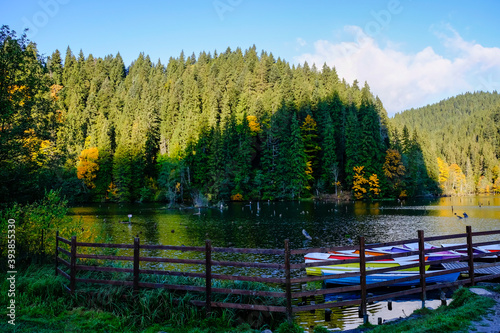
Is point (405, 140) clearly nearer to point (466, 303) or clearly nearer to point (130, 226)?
point (130, 226)

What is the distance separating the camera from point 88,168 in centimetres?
8294

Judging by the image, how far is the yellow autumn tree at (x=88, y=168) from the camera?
270 ft

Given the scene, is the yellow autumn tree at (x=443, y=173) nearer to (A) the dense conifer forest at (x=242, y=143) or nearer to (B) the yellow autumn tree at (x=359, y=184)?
(A) the dense conifer forest at (x=242, y=143)

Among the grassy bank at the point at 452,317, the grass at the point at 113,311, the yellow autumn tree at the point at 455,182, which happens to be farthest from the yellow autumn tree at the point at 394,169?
the grass at the point at 113,311

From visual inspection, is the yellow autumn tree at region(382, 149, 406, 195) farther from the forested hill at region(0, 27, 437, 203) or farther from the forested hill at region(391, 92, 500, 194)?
the forested hill at region(391, 92, 500, 194)

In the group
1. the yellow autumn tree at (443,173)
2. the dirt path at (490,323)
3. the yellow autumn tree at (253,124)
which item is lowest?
the dirt path at (490,323)

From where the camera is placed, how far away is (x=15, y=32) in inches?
544

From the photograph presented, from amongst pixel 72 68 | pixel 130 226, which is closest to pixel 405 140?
pixel 130 226

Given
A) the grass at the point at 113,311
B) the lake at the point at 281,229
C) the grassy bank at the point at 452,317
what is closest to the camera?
the grassy bank at the point at 452,317

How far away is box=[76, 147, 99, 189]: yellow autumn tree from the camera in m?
82.4

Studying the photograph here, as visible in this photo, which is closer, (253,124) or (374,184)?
(374,184)

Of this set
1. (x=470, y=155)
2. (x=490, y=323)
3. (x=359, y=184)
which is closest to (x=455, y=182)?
(x=470, y=155)

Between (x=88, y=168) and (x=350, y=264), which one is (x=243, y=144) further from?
(x=350, y=264)

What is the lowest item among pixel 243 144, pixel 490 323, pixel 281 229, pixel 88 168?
pixel 281 229
